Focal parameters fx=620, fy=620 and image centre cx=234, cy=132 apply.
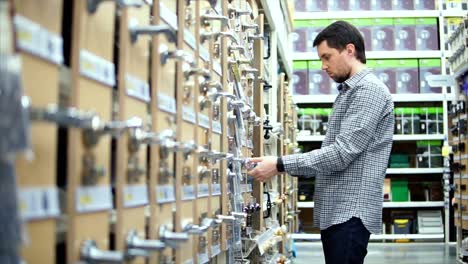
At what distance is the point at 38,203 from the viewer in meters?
0.98

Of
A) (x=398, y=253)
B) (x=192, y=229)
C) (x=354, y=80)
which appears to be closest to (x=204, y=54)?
(x=192, y=229)

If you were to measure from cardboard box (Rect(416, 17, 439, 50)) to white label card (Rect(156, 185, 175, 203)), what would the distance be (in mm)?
8090

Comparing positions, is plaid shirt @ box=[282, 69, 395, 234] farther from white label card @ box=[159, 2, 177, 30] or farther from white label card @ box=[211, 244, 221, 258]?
white label card @ box=[159, 2, 177, 30]

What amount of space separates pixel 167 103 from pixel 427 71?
7.99 meters

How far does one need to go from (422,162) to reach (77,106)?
8.28m

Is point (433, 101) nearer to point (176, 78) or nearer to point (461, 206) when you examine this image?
point (461, 206)

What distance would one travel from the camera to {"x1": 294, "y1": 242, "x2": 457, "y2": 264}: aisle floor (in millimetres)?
6516

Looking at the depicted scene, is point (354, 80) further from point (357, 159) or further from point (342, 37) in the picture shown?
point (357, 159)

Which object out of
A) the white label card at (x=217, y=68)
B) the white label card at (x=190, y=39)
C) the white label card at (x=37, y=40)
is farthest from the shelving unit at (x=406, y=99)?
the white label card at (x=37, y=40)

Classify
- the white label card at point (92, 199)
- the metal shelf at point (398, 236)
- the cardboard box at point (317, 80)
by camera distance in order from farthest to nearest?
the cardboard box at point (317, 80), the metal shelf at point (398, 236), the white label card at point (92, 199)

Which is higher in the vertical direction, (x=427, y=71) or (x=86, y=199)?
(x=427, y=71)

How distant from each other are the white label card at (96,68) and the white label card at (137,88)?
9 cm

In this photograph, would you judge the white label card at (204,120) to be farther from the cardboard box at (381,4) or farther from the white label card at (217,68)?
the cardboard box at (381,4)

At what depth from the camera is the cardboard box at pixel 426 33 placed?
29.9ft
